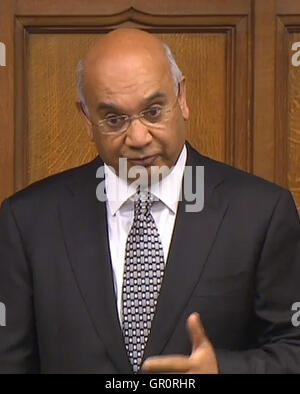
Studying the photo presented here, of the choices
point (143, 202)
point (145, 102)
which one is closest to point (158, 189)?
point (143, 202)

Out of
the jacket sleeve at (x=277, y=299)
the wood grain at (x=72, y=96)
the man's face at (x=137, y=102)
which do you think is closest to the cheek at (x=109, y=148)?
the man's face at (x=137, y=102)

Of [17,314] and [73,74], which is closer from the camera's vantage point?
[17,314]

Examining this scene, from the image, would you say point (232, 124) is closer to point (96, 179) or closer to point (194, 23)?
point (194, 23)

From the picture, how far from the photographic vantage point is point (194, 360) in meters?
1.61

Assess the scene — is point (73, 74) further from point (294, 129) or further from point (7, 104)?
point (294, 129)

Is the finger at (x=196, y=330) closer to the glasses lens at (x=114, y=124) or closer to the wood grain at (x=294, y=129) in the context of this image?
the glasses lens at (x=114, y=124)

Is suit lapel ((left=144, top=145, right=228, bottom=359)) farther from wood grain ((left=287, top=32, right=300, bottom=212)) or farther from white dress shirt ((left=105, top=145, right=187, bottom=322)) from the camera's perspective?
wood grain ((left=287, top=32, right=300, bottom=212))

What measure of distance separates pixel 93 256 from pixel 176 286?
14 cm

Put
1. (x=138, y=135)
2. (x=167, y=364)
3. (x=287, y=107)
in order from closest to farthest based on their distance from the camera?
(x=167, y=364)
(x=138, y=135)
(x=287, y=107)

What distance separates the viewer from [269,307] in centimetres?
174

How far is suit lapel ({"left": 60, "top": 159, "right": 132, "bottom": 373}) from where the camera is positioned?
5.70 ft

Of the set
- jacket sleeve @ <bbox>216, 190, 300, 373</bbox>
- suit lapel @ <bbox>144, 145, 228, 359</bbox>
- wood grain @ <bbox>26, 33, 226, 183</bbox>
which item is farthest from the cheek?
wood grain @ <bbox>26, 33, 226, 183</bbox>

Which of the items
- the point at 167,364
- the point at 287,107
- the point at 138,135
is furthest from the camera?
the point at 287,107

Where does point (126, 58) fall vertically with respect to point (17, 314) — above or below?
above
